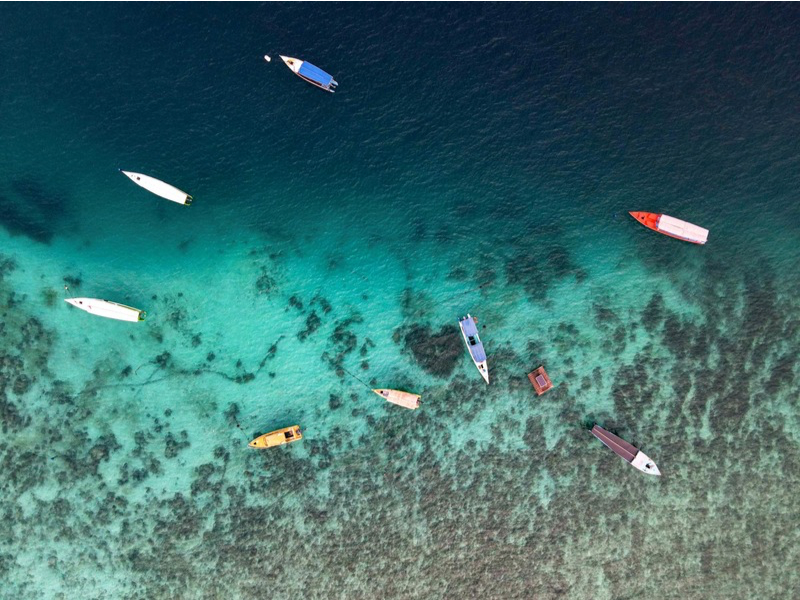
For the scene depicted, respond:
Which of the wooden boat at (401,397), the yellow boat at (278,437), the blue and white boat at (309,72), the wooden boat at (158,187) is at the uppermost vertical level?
the blue and white boat at (309,72)

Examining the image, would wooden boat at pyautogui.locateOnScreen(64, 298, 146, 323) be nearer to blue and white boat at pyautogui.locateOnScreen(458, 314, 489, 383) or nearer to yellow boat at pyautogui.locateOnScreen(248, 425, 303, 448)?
yellow boat at pyautogui.locateOnScreen(248, 425, 303, 448)

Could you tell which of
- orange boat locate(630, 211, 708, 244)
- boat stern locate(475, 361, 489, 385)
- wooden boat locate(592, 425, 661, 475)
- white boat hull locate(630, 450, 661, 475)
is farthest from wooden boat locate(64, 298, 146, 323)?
orange boat locate(630, 211, 708, 244)

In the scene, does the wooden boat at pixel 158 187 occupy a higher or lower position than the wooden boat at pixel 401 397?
higher

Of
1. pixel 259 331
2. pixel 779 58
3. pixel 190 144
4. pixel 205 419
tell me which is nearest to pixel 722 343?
pixel 779 58

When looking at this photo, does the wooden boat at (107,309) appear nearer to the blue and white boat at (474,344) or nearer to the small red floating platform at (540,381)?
the blue and white boat at (474,344)

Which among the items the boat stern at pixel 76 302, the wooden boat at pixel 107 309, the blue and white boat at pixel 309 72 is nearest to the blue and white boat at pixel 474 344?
the blue and white boat at pixel 309 72

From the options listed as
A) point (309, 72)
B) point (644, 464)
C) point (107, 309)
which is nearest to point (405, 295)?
point (309, 72)
